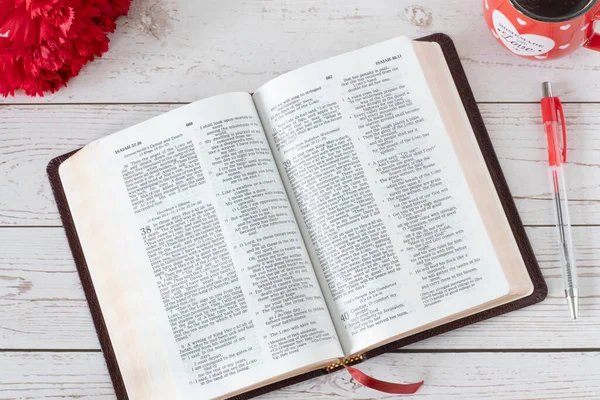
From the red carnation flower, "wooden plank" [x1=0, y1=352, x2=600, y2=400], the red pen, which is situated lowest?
"wooden plank" [x1=0, y1=352, x2=600, y2=400]

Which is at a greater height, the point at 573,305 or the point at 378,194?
the point at 378,194

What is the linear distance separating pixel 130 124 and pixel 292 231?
233 mm

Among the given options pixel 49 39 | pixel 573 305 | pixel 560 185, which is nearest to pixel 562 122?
pixel 560 185

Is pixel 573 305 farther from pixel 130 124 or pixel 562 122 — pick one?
pixel 130 124

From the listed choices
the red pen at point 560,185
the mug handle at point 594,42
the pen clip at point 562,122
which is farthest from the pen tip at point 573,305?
the mug handle at point 594,42

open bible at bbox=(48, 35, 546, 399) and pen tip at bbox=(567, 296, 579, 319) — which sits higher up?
open bible at bbox=(48, 35, 546, 399)

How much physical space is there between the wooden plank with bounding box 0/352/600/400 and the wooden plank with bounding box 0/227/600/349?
15mm

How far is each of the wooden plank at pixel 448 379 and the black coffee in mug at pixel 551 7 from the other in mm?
352

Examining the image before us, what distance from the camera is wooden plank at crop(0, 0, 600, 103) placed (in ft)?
2.38

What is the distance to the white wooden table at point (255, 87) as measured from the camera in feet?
2.22

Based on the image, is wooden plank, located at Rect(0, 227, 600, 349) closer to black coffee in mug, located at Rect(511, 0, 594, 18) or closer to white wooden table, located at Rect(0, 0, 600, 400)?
white wooden table, located at Rect(0, 0, 600, 400)

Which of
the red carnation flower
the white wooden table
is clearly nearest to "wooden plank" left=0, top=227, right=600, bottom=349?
the white wooden table

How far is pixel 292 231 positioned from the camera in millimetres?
650

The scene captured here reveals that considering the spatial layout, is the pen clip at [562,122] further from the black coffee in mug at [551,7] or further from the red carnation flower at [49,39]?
the red carnation flower at [49,39]
